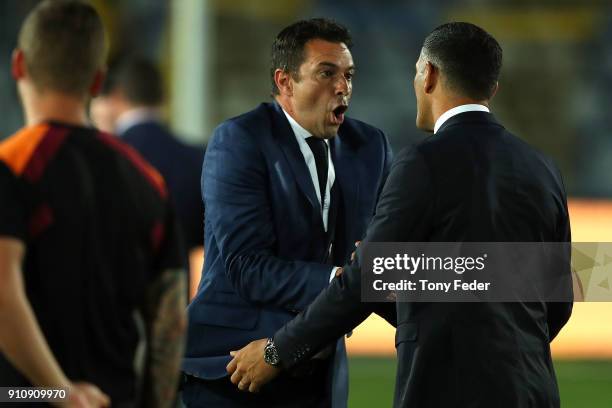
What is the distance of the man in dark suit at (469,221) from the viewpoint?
113 inches

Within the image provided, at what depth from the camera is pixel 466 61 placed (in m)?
3.04

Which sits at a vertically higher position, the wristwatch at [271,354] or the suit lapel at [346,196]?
the suit lapel at [346,196]

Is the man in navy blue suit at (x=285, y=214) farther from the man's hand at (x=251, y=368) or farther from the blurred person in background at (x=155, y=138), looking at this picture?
the blurred person in background at (x=155, y=138)

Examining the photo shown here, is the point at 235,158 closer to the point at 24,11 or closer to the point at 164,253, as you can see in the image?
the point at 164,253

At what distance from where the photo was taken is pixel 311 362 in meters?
3.26

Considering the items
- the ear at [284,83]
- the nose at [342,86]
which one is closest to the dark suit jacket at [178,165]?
the ear at [284,83]

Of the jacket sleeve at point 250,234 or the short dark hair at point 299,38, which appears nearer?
the jacket sleeve at point 250,234

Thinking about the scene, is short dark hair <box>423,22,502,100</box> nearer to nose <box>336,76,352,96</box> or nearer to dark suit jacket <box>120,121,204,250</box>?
nose <box>336,76,352,96</box>

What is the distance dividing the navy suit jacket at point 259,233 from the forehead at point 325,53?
0.61 ft

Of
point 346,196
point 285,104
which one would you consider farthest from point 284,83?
point 346,196

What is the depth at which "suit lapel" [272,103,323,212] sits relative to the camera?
3.28 metres

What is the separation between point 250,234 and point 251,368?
359mm

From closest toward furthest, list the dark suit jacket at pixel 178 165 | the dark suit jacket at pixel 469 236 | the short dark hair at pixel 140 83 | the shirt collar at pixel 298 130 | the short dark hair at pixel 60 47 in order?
the short dark hair at pixel 60 47, the dark suit jacket at pixel 469 236, the shirt collar at pixel 298 130, the dark suit jacket at pixel 178 165, the short dark hair at pixel 140 83

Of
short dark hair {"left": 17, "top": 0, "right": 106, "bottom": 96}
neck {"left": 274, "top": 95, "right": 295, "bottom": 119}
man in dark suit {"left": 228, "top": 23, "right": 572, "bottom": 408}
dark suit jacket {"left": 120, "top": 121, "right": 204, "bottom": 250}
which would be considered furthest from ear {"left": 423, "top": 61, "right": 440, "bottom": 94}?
dark suit jacket {"left": 120, "top": 121, "right": 204, "bottom": 250}
